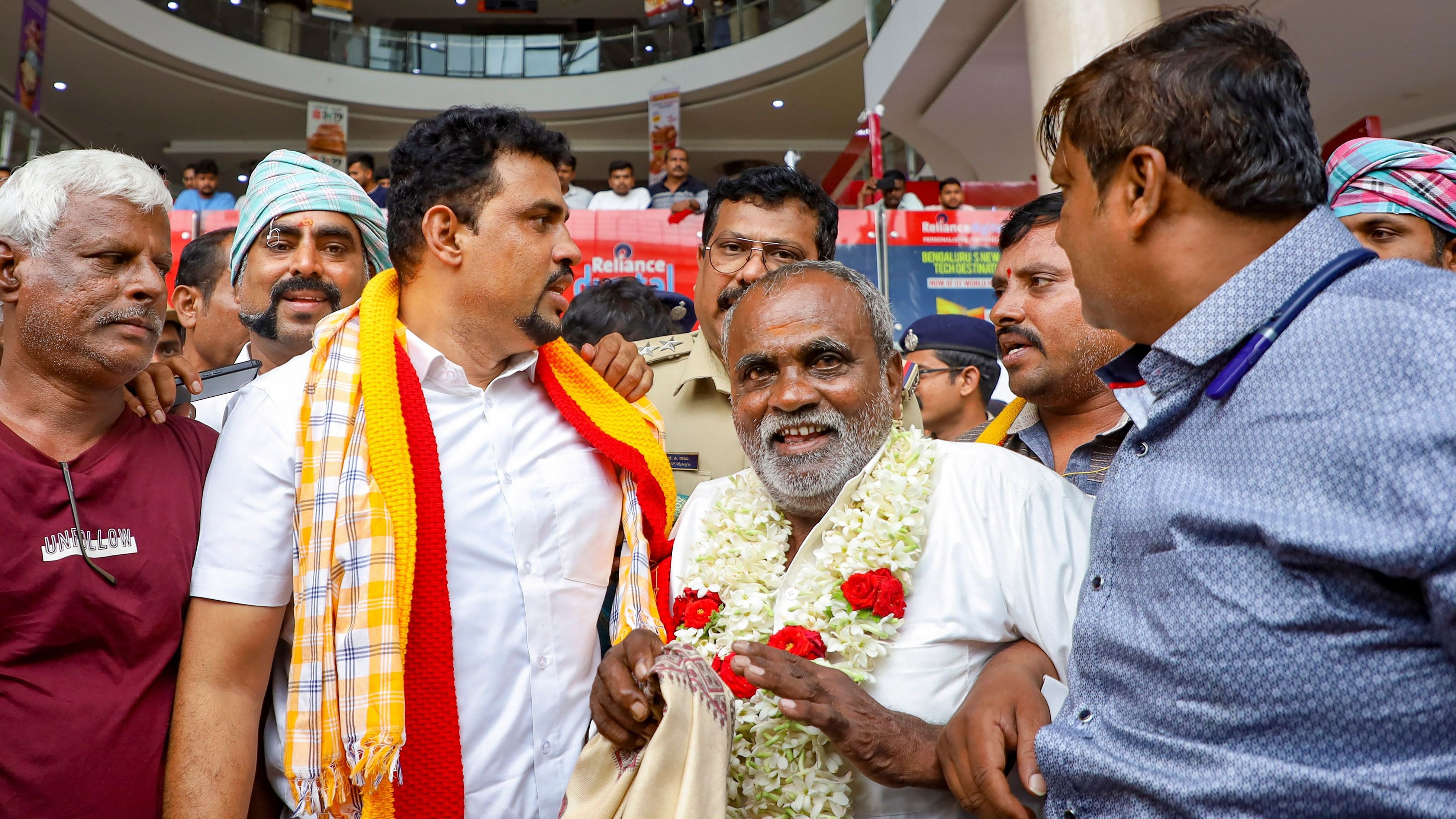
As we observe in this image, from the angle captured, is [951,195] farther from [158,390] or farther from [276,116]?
[276,116]

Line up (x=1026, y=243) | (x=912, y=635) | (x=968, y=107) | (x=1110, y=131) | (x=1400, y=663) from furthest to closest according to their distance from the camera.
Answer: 1. (x=968, y=107)
2. (x=1026, y=243)
3. (x=912, y=635)
4. (x=1110, y=131)
5. (x=1400, y=663)

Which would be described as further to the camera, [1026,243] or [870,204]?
[870,204]

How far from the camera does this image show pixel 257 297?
3115 mm

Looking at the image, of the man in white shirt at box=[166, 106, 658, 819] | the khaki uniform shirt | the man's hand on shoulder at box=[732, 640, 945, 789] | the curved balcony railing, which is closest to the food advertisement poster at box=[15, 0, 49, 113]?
the curved balcony railing

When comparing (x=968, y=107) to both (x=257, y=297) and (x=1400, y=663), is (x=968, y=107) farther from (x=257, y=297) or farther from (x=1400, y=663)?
(x=1400, y=663)

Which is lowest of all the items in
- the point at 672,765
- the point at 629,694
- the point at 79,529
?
the point at 672,765

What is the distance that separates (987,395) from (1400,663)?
14.8 feet

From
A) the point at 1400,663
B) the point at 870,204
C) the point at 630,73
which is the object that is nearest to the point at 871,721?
the point at 1400,663

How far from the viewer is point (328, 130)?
59.8ft

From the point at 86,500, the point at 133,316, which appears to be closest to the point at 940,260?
the point at 133,316

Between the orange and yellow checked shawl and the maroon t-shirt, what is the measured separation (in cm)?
24

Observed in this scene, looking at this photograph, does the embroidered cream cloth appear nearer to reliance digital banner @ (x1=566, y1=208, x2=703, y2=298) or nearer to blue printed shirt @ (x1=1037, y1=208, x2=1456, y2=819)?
blue printed shirt @ (x1=1037, y1=208, x2=1456, y2=819)

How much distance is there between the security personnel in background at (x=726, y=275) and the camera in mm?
3180

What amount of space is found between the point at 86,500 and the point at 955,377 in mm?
4315
